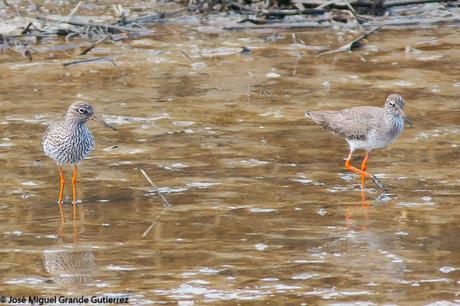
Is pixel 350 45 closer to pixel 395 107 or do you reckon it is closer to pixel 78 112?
pixel 395 107

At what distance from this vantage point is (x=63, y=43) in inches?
Answer: 685

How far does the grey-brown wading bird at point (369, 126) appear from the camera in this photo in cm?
1067

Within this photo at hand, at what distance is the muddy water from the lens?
312 inches

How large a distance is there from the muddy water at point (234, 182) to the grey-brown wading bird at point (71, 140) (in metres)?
0.33

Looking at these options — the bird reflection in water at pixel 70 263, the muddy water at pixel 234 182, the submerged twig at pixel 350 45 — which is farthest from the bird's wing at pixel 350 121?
the submerged twig at pixel 350 45

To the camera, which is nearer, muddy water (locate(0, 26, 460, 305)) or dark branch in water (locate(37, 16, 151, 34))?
muddy water (locate(0, 26, 460, 305))

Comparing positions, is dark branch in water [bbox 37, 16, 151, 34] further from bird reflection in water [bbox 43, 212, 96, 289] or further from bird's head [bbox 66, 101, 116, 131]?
bird reflection in water [bbox 43, 212, 96, 289]

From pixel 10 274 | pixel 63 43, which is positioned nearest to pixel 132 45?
pixel 63 43

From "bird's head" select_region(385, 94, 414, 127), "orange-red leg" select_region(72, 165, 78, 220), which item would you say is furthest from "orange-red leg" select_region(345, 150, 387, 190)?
"orange-red leg" select_region(72, 165, 78, 220)

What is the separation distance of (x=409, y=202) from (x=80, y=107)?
3.17 meters

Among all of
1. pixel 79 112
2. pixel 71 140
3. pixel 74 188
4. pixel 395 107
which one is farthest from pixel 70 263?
pixel 395 107

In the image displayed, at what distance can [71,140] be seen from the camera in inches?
400

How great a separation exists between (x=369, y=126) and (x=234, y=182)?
1.42 m

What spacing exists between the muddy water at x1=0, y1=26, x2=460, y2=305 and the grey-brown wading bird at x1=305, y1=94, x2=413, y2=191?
11.8 inches
